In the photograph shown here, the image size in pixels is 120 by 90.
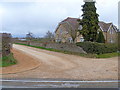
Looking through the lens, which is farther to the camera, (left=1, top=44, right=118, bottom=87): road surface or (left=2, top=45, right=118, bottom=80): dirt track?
(left=2, top=45, right=118, bottom=80): dirt track

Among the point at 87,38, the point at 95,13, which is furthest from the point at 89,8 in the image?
the point at 87,38

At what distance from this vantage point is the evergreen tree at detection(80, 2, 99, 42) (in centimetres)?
1898

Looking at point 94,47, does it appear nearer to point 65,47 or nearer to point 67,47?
point 67,47

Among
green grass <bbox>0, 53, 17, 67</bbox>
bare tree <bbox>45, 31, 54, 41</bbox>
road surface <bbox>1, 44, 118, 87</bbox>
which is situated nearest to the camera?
road surface <bbox>1, 44, 118, 87</bbox>

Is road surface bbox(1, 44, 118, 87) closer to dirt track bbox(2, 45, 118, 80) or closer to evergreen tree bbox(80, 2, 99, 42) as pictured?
dirt track bbox(2, 45, 118, 80)

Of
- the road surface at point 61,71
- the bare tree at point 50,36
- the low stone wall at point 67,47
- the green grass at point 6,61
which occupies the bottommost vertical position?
the road surface at point 61,71

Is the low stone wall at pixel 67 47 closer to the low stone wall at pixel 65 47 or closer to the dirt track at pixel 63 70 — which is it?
the low stone wall at pixel 65 47

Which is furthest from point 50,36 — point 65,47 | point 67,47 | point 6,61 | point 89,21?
point 6,61

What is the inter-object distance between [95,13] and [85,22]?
7.04 ft

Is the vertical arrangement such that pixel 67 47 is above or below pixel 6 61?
above

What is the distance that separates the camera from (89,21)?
1909 cm

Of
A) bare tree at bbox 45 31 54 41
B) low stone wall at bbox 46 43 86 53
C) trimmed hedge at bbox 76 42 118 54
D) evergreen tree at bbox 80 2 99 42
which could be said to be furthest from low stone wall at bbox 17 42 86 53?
bare tree at bbox 45 31 54 41

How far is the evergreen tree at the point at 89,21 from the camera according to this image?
18975 mm

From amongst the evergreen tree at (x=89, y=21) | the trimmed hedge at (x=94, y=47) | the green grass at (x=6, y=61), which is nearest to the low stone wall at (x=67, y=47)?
the trimmed hedge at (x=94, y=47)
